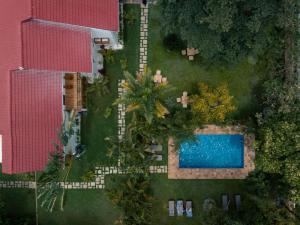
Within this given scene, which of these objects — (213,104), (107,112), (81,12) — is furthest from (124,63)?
(213,104)

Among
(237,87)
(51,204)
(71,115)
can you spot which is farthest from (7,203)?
(237,87)

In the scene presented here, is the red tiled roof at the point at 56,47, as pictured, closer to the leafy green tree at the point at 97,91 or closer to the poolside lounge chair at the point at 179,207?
the leafy green tree at the point at 97,91

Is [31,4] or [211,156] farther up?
[31,4]

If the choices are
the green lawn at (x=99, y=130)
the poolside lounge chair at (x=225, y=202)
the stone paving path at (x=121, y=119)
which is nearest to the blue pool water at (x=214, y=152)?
the poolside lounge chair at (x=225, y=202)

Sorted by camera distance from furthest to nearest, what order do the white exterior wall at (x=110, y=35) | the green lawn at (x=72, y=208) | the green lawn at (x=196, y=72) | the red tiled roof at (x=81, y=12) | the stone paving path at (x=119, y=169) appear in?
the green lawn at (x=72, y=208), the stone paving path at (x=119, y=169), the green lawn at (x=196, y=72), the white exterior wall at (x=110, y=35), the red tiled roof at (x=81, y=12)

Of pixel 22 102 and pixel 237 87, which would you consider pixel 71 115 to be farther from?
pixel 237 87

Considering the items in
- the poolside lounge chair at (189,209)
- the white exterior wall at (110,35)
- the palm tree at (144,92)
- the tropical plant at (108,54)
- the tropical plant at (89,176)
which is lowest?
the poolside lounge chair at (189,209)
